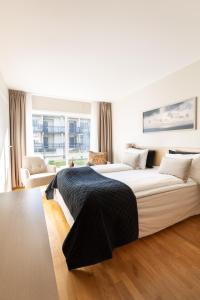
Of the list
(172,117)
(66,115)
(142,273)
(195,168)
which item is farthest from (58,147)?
(142,273)

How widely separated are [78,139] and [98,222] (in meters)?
3.57

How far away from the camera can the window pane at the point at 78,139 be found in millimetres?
4785

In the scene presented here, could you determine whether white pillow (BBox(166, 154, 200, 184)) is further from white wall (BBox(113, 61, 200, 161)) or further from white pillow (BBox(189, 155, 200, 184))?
white wall (BBox(113, 61, 200, 161))

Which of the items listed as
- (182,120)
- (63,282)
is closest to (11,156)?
(63,282)

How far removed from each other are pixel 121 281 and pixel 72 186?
1.07 m

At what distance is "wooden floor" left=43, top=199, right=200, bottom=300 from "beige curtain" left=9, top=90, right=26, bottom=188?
2410 mm

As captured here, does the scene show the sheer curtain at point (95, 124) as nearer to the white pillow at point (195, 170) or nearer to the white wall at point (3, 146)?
the white wall at point (3, 146)

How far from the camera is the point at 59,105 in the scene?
4.44 meters

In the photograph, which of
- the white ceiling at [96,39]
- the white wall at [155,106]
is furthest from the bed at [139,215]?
the white ceiling at [96,39]

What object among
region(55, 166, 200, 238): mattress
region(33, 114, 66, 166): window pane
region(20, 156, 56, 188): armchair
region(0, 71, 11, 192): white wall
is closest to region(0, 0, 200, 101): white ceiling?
region(0, 71, 11, 192): white wall

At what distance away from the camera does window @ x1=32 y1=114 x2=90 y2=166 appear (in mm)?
4418

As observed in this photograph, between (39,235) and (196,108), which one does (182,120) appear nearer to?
(196,108)

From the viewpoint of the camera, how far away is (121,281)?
1.40 metres

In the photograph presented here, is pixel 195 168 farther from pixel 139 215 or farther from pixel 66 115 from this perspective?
pixel 66 115
